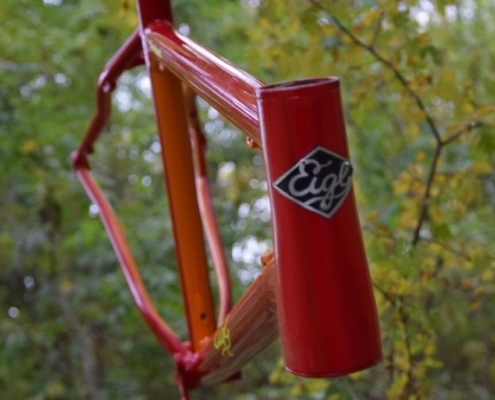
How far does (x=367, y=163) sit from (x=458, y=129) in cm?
64

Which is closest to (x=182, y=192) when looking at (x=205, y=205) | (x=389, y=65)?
(x=205, y=205)

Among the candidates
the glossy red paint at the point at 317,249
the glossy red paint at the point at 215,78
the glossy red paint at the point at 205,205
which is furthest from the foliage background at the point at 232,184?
the glossy red paint at the point at 317,249

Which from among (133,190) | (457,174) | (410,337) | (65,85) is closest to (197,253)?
(410,337)

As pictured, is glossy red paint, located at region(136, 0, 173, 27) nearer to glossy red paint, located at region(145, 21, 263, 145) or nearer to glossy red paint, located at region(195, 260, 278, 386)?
glossy red paint, located at region(145, 21, 263, 145)

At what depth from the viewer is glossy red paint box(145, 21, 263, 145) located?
0.44 meters

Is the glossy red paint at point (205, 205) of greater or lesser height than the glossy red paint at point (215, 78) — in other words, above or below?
below

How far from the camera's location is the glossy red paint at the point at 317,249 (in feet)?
1.26

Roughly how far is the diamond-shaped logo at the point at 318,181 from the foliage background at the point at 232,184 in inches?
22.1

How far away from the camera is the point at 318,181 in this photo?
384mm

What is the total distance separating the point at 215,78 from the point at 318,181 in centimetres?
14

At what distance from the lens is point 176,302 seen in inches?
63.4

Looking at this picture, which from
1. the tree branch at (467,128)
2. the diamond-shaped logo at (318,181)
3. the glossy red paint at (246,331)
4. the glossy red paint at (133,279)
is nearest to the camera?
the diamond-shaped logo at (318,181)

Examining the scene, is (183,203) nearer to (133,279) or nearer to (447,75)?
(133,279)

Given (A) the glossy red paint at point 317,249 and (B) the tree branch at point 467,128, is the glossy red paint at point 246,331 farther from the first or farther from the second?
(B) the tree branch at point 467,128
